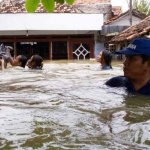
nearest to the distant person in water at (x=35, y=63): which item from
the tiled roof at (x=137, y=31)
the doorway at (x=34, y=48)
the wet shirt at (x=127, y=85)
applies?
the wet shirt at (x=127, y=85)

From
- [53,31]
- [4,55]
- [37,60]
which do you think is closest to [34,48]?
[53,31]

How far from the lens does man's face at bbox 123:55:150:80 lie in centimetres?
396

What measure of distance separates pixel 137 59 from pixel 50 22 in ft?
68.8

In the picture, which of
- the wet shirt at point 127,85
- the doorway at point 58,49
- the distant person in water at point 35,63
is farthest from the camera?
the doorway at point 58,49

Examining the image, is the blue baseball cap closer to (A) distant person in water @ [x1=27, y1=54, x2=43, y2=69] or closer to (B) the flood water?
(B) the flood water

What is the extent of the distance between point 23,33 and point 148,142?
24.0 meters

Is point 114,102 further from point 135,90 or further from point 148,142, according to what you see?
point 148,142

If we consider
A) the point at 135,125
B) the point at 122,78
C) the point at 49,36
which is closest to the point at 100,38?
the point at 49,36

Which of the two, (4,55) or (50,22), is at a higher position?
(50,22)

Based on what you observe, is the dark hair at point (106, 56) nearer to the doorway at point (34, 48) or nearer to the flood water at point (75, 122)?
the flood water at point (75, 122)

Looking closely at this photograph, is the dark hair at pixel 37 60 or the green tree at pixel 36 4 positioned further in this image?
the dark hair at pixel 37 60

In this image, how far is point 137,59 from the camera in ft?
13.0

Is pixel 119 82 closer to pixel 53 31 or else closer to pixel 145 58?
pixel 145 58

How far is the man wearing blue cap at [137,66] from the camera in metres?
3.87
